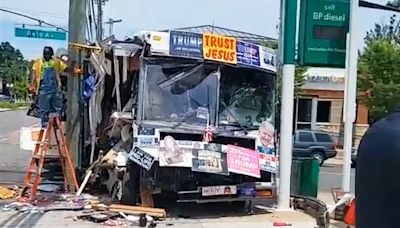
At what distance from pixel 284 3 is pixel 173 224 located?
4.50m

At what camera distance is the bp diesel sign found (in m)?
11.6

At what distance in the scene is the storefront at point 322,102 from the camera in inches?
1558

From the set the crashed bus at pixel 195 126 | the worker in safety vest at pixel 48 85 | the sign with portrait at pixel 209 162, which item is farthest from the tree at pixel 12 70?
the sign with portrait at pixel 209 162

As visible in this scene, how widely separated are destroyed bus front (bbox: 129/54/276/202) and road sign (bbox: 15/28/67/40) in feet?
30.4

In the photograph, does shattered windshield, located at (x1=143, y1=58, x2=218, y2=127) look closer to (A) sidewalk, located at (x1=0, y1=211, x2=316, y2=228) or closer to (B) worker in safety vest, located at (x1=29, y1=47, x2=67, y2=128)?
(A) sidewalk, located at (x1=0, y1=211, x2=316, y2=228)

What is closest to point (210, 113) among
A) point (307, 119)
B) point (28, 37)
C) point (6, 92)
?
point (28, 37)

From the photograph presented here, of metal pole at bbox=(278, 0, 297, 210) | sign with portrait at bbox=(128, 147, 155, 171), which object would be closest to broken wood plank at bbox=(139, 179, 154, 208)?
sign with portrait at bbox=(128, 147, 155, 171)

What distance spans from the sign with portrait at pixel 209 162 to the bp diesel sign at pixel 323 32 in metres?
2.84

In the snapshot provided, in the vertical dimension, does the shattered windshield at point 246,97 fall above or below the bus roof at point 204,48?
below

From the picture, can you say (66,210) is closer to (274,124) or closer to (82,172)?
(82,172)

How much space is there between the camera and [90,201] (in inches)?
432

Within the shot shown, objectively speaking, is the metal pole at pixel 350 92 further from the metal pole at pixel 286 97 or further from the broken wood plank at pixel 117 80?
the broken wood plank at pixel 117 80

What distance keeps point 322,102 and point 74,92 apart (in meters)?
30.0

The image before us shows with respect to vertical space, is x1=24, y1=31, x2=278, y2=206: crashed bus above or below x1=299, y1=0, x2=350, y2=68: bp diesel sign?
below
